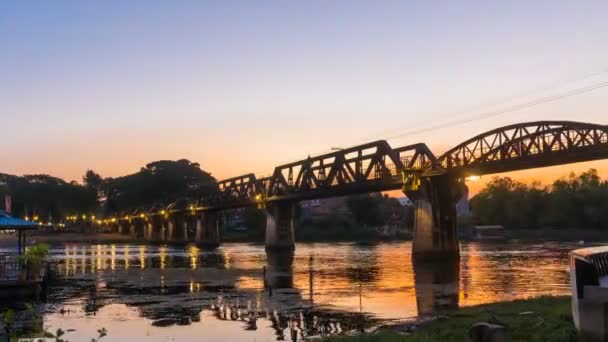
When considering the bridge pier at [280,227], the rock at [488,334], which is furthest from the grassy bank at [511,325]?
the bridge pier at [280,227]

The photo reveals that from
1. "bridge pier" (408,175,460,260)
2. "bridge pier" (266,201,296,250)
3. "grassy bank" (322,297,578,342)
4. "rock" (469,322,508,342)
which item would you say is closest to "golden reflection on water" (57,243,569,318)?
"grassy bank" (322,297,578,342)

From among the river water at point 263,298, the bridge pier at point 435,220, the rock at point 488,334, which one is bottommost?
the river water at point 263,298

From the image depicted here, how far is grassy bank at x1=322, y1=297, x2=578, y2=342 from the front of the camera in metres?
20.8

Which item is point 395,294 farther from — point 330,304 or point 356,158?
point 356,158

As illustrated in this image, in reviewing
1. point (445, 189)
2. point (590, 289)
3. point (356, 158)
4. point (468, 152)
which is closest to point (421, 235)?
point (445, 189)

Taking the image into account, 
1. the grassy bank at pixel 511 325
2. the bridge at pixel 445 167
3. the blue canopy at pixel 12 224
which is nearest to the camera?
Answer: the grassy bank at pixel 511 325

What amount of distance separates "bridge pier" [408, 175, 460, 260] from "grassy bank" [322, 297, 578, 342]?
6083cm

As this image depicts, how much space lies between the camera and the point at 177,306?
41.2 meters

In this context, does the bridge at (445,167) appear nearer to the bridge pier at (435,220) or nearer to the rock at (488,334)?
the bridge pier at (435,220)

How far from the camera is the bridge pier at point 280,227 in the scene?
5837 inches

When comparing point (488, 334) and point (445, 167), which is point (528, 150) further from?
point (488, 334)

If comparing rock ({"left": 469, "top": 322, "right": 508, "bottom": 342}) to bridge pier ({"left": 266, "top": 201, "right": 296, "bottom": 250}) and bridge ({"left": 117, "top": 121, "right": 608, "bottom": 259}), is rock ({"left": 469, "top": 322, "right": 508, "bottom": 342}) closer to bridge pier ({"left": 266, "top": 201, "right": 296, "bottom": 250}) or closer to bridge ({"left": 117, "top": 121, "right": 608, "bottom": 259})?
bridge ({"left": 117, "top": 121, "right": 608, "bottom": 259})

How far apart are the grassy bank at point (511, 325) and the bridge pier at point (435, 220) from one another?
6083 centimetres

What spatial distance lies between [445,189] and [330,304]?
202 feet
